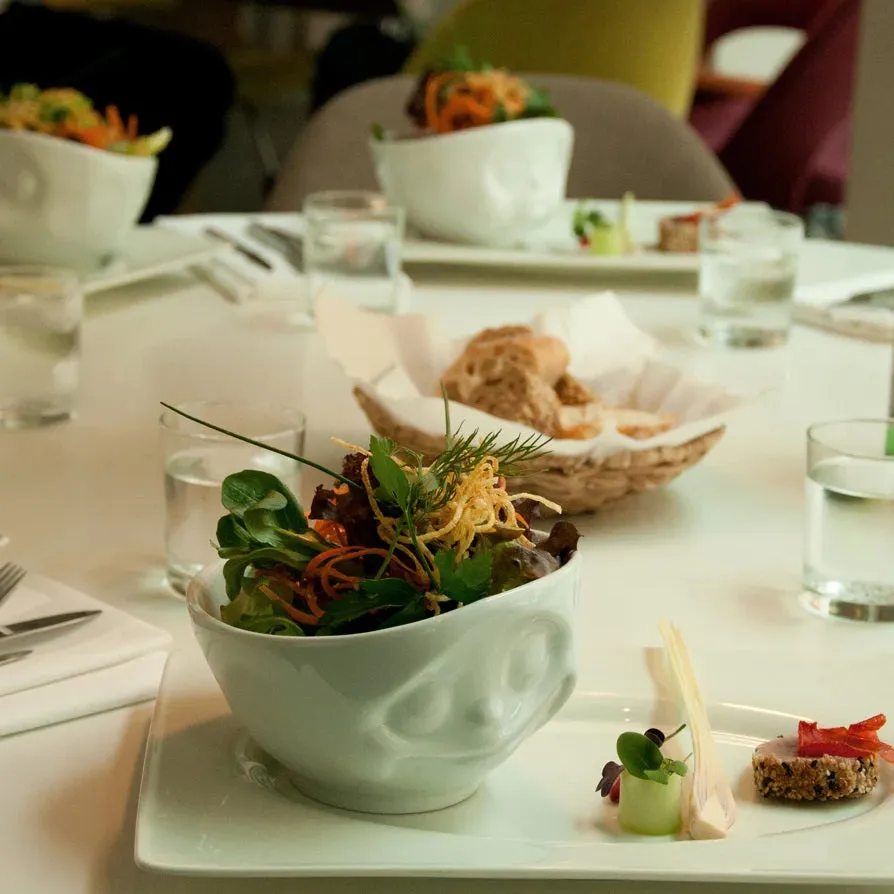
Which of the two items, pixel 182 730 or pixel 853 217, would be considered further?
pixel 853 217

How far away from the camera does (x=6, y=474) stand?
1.05 m

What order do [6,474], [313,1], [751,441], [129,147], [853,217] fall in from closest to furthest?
1. [6,474]
2. [751,441]
3. [129,147]
4. [853,217]
5. [313,1]

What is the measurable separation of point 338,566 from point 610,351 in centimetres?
60

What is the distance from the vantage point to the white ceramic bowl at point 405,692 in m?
0.55

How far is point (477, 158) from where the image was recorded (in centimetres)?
169

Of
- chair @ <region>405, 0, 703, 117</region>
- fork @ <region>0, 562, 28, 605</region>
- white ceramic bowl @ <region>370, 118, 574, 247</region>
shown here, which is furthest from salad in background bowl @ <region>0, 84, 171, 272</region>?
chair @ <region>405, 0, 703, 117</region>

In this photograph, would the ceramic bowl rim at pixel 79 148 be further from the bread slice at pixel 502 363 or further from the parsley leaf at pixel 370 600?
the parsley leaf at pixel 370 600

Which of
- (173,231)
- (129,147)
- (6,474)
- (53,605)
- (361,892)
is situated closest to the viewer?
(361,892)

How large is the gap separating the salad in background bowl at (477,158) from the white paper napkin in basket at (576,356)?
547mm

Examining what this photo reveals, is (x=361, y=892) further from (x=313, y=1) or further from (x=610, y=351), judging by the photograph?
(x=313, y=1)

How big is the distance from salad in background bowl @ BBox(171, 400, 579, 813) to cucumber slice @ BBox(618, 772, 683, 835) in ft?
0.15

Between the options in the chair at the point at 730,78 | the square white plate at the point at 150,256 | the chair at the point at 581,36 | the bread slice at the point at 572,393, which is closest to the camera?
the bread slice at the point at 572,393

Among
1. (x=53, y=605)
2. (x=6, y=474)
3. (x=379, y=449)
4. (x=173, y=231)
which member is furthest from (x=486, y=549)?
(x=173, y=231)

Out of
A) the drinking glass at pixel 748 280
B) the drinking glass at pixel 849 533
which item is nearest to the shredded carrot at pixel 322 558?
the drinking glass at pixel 849 533
